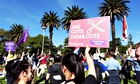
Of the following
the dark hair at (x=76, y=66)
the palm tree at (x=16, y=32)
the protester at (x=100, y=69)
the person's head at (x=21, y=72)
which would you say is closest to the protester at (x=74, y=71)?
the dark hair at (x=76, y=66)

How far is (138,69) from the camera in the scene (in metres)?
5.21

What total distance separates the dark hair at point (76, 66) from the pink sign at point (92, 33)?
3.74 meters

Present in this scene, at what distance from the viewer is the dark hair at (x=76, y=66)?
8.16 feet

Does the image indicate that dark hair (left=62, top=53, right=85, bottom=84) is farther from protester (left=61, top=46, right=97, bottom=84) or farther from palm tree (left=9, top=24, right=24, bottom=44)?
palm tree (left=9, top=24, right=24, bottom=44)

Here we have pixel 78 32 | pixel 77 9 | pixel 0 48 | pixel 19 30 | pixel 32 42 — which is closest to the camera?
pixel 78 32

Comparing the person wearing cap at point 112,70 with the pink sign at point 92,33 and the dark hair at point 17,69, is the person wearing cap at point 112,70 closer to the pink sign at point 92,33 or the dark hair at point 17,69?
the pink sign at point 92,33

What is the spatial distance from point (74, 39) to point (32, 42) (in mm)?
94191

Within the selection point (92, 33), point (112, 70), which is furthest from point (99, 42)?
point (112, 70)

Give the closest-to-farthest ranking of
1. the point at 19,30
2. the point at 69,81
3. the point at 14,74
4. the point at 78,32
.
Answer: the point at 69,81, the point at 14,74, the point at 78,32, the point at 19,30

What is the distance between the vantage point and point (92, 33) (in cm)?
646

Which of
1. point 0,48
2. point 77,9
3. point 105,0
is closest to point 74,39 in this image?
point 105,0

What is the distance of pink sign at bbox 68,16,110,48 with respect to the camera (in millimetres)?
6323

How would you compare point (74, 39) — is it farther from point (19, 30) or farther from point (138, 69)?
point (19, 30)

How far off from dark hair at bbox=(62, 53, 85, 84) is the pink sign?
3.74 meters
